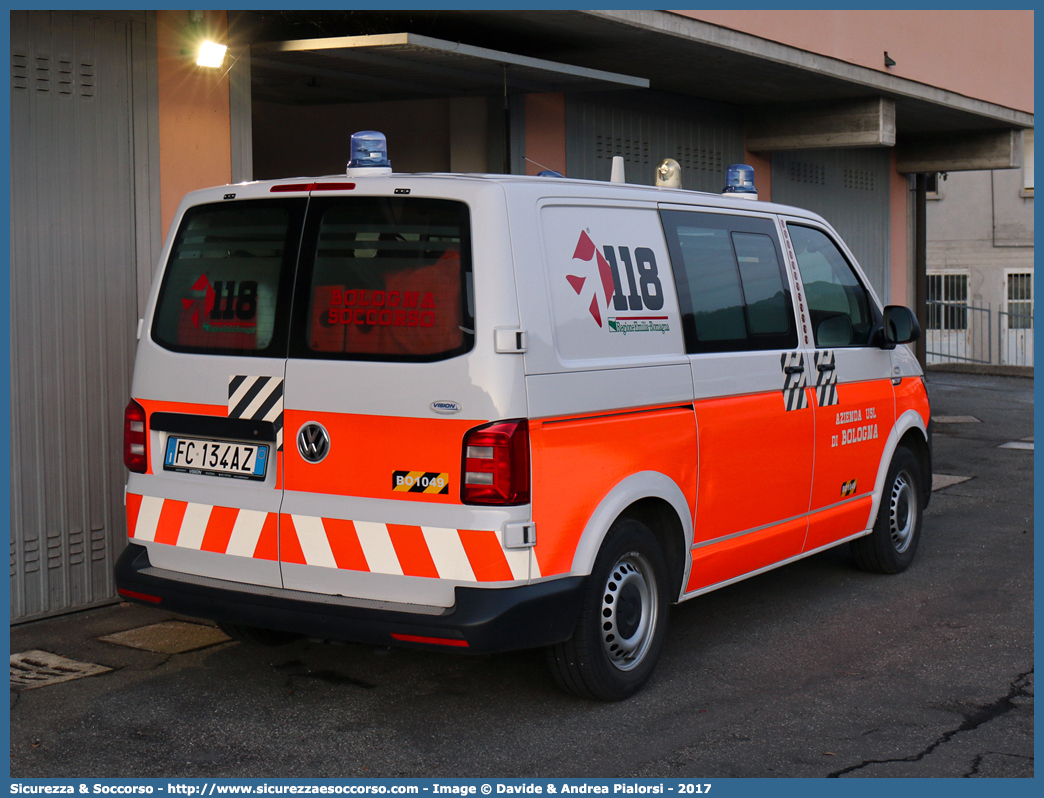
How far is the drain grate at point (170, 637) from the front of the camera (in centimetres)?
570

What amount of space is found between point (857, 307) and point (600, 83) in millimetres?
3173

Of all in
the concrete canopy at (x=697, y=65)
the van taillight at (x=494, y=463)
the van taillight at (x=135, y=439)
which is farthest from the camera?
the concrete canopy at (x=697, y=65)

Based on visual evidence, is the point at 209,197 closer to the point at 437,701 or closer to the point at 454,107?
the point at 437,701

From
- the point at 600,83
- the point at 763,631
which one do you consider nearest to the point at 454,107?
the point at 600,83

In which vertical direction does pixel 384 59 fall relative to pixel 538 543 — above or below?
above

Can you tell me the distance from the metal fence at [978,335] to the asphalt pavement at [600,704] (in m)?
20.8

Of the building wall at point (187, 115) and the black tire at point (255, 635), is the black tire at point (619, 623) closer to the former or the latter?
the black tire at point (255, 635)

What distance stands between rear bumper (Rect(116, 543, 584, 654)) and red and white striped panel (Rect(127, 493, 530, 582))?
0.09 metres

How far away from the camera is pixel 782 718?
4680 millimetres

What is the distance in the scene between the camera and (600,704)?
483 cm

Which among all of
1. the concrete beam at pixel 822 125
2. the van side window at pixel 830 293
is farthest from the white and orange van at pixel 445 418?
the concrete beam at pixel 822 125

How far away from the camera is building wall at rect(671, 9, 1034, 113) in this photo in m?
9.83

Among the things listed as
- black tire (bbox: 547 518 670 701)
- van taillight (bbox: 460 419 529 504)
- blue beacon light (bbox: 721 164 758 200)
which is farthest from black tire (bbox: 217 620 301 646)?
blue beacon light (bbox: 721 164 758 200)

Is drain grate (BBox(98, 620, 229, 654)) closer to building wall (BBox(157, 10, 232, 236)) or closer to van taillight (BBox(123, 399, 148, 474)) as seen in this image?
van taillight (BBox(123, 399, 148, 474))
